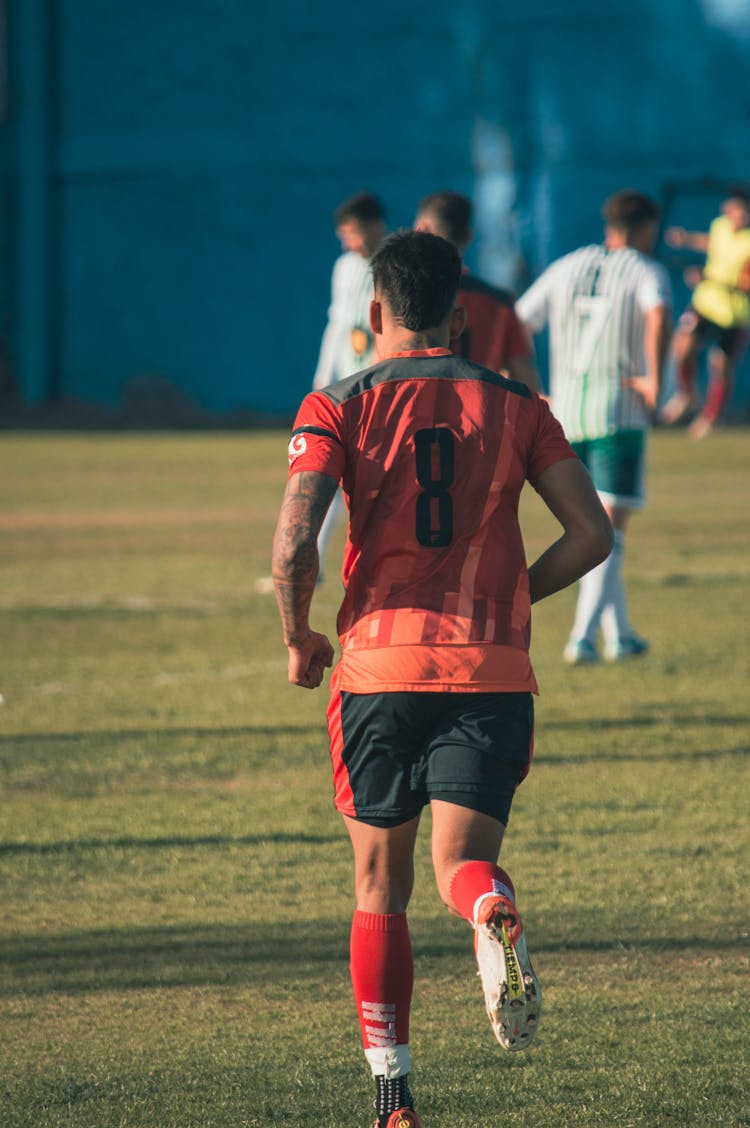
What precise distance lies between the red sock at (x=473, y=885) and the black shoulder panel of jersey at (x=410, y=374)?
984mm

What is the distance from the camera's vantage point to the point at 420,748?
12.6ft

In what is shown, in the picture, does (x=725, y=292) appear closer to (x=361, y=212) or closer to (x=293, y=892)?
(x=361, y=212)

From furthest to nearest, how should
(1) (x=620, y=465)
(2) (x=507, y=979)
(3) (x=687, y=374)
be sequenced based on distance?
(3) (x=687, y=374) < (1) (x=620, y=465) < (2) (x=507, y=979)

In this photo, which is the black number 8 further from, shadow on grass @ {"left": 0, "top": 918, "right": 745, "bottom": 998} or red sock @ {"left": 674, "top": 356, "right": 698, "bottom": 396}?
red sock @ {"left": 674, "top": 356, "right": 698, "bottom": 396}

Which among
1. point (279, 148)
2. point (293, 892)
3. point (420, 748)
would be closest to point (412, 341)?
point (420, 748)

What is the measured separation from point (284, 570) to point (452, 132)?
2882 cm

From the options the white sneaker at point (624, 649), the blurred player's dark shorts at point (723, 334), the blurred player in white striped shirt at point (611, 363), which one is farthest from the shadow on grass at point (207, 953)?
the blurred player's dark shorts at point (723, 334)

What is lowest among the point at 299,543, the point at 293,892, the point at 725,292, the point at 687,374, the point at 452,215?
the point at 687,374

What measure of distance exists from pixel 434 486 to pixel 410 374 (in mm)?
238

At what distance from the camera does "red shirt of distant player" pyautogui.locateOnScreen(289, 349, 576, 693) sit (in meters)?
3.82

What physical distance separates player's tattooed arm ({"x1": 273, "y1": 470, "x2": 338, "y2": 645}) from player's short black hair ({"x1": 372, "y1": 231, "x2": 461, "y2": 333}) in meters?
0.40

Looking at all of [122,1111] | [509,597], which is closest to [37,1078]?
[122,1111]

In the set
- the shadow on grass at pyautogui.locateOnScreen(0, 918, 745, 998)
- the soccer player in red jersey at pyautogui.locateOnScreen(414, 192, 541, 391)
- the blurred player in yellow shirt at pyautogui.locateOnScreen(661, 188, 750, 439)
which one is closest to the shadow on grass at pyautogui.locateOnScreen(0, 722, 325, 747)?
the soccer player in red jersey at pyautogui.locateOnScreen(414, 192, 541, 391)

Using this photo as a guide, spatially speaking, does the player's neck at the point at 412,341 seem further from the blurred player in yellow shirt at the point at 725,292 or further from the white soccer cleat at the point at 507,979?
the blurred player in yellow shirt at the point at 725,292
